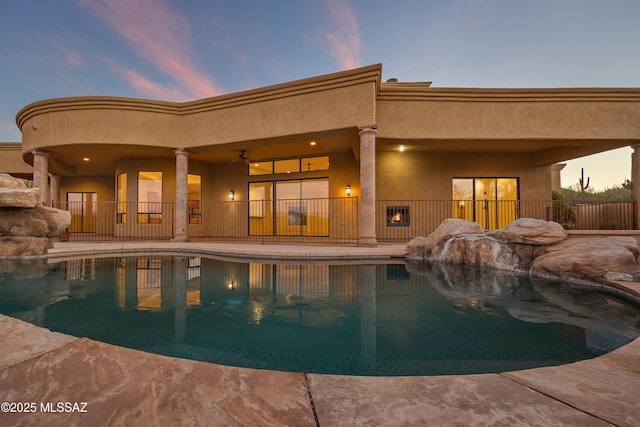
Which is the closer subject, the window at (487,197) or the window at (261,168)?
the window at (487,197)

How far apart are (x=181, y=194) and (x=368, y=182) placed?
7.15m

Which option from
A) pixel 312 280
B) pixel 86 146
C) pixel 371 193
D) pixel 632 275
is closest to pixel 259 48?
pixel 86 146

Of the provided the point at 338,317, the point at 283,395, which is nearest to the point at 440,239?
the point at 338,317

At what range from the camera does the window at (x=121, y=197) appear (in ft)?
41.8

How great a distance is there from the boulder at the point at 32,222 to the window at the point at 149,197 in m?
5.47

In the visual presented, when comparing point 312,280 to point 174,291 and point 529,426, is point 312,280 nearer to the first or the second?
point 174,291

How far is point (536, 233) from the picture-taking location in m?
5.05

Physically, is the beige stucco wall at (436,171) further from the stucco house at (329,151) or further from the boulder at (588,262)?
the boulder at (588,262)

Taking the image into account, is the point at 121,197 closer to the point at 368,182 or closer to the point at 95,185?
the point at 95,185

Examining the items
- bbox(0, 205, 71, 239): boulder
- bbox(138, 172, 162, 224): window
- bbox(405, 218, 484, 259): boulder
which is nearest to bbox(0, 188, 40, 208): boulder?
bbox(0, 205, 71, 239): boulder

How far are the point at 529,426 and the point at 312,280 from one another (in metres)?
3.80

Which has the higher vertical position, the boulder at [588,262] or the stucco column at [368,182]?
the stucco column at [368,182]

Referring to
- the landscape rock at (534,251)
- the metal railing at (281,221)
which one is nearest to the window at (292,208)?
the metal railing at (281,221)

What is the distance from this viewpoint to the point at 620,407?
1012 millimetres
